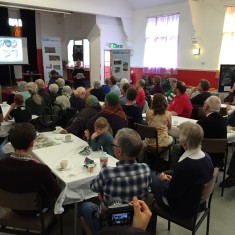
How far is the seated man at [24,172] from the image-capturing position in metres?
1.82

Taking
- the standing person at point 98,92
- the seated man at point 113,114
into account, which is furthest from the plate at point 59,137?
the standing person at point 98,92

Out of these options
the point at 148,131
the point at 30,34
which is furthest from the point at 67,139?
the point at 30,34

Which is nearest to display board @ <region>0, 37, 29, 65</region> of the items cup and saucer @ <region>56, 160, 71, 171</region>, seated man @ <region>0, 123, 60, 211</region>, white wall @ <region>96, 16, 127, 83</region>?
white wall @ <region>96, 16, 127, 83</region>

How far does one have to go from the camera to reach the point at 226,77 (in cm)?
679

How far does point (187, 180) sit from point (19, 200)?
120cm

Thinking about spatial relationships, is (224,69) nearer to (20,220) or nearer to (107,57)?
(107,57)

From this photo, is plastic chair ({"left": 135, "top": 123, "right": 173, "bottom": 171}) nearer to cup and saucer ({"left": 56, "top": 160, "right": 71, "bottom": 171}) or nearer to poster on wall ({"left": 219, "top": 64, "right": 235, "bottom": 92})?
cup and saucer ({"left": 56, "top": 160, "right": 71, "bottom": 171})

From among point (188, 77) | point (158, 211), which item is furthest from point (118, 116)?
point (188, 77)

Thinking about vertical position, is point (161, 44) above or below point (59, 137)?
above

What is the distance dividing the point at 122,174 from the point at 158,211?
2.48ft

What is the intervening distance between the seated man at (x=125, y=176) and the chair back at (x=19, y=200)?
1.54 ft

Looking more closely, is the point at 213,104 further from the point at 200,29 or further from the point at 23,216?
the point at 200,29

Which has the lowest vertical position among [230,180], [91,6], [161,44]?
[230,180]

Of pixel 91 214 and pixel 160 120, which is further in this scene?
pixel 160 120
